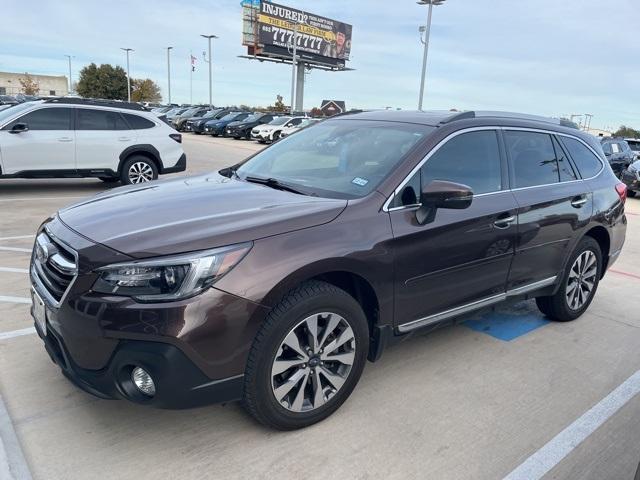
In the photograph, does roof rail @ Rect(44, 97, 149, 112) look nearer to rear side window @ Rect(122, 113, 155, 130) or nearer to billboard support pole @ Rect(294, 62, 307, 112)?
rear side window @ Rect(122, 113, 155, 130)

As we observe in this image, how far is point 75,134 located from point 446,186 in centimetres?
864

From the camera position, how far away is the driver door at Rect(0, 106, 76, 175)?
927 cm

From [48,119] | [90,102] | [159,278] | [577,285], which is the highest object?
[90,102]

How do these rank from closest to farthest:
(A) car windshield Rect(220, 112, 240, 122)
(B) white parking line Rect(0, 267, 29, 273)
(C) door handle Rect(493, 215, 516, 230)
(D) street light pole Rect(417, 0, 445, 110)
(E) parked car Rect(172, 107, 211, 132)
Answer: (C) door handle Rect(493, 215, 516, 230)
(B) white parking line Rect(0, 267, 29, 273)
(D) street light pole Rect(417, 0, 445, 110)
(A) car windshield Rect(220, 112, 240, 122)
(E) parked car Rect(172, 107, 211, 132)

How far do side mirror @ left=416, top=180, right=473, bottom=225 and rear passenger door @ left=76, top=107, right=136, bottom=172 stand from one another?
8430 millimetres

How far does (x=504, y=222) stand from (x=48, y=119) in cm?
876

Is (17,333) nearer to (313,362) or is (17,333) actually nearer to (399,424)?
(313,362)

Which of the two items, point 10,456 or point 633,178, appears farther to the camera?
point 633,178

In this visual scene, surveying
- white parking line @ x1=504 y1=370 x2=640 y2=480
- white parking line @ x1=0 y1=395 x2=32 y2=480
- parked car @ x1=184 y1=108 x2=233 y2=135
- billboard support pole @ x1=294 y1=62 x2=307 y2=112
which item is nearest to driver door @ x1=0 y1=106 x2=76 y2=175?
white parking line @ x1=0 y1=395 x2=32 y2=480

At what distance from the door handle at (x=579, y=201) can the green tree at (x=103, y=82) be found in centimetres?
8441

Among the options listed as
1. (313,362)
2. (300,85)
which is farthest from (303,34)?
(313,362)

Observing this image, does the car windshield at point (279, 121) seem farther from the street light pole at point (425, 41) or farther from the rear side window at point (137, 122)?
the rear side window at point (137, 122)

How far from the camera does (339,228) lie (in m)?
2.89

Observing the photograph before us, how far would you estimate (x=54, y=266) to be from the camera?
108 inches
